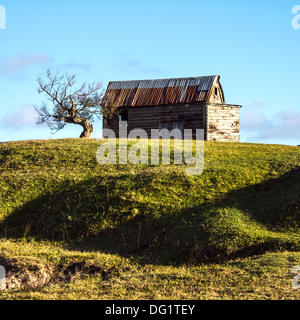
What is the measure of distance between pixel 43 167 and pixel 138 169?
5.58 m

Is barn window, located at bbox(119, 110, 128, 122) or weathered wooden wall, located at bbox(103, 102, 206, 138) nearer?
weathered wooden wall, located at bbox(103, 102, 206, 138)

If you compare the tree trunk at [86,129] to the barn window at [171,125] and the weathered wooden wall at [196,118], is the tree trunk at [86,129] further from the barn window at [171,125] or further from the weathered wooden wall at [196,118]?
the barn window at [171,125]

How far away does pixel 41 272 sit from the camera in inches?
437

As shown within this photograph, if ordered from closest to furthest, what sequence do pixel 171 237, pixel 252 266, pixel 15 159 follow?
pixel 252 266
pixel 171 237
pixel 15 159

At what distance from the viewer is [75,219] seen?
16188 millimetres

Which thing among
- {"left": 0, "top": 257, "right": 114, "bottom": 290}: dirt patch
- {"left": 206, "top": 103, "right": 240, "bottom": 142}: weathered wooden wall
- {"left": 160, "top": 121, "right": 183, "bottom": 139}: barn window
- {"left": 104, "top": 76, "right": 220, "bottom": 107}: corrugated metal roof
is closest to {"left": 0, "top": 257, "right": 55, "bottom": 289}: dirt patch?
{"left": 0, "top": 257, "right": 114, "bottom": 290}: dirt patch

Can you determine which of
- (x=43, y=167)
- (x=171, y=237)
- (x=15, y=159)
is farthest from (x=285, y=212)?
(x=15, y=159)

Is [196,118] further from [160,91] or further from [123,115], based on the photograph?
[123,115]

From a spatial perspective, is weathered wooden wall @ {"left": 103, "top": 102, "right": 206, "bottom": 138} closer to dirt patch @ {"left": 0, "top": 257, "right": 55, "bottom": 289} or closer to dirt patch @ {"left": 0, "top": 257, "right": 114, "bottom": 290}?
dirt patch @ {"left": 0, "top": 257, "right": 114, "bottom": 290}

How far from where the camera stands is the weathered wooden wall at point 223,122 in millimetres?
39250

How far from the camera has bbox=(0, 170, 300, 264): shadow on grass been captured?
1267 cm

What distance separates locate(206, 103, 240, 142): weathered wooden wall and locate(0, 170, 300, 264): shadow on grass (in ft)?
65.6
